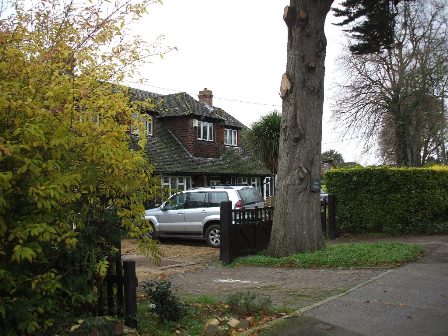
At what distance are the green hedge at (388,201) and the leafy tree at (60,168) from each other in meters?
12.5

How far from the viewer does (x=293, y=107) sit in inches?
446

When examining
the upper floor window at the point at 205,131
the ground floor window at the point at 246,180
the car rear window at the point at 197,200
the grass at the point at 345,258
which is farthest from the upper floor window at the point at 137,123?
the ground floor window at the point at 246,180

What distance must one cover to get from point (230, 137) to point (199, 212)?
60.3ft

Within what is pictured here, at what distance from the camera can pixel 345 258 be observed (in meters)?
10.4

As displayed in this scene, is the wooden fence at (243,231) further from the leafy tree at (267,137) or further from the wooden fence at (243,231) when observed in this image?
the leafy tree at (267,137)

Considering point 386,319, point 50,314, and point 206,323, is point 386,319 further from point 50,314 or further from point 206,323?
point 50,314

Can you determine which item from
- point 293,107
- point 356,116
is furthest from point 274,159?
point 293,107

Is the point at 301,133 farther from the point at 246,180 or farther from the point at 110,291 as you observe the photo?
the point at 246,180

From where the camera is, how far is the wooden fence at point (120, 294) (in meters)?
5.56

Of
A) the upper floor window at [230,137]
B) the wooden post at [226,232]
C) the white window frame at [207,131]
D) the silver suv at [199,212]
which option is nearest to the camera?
the wooden post at [226,232]

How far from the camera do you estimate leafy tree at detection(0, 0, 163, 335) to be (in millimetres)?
3908

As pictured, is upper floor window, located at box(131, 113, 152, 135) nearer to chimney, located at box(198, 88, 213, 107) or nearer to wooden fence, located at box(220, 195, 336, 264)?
wooden fence, located at box(220, 195, 336, 264)

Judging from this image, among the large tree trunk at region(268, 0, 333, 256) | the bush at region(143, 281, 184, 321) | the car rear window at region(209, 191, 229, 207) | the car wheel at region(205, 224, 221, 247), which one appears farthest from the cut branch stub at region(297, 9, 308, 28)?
the bush at region(143, 281, 184, 321)

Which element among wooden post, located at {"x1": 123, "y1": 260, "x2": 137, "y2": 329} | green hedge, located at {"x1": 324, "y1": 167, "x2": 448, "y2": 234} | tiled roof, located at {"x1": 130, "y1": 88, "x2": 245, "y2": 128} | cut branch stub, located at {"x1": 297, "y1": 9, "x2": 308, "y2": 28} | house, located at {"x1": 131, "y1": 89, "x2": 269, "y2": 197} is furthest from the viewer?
tiled roof, located at {"x1": 130, "y1": 88, "x2": 245, "y2": 128}
